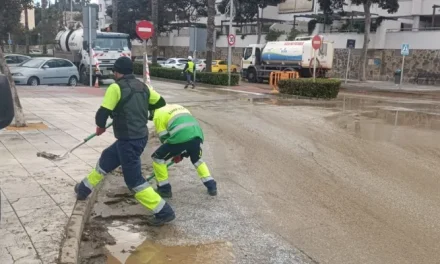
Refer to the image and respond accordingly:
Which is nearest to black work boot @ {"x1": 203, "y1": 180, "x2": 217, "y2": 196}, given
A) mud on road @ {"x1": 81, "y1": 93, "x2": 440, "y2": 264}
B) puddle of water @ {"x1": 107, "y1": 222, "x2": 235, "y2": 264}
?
mud on road @ {"x1": 81, "y1": 93, "x2": 440, "y2": 264}

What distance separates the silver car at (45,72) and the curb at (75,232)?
1613 cm

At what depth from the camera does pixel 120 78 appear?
4.99m

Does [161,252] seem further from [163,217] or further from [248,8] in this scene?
[248,8]

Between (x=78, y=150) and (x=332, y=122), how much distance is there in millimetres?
7811

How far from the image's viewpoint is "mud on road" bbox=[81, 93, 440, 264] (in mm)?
4656

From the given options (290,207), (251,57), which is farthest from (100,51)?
(290,207)

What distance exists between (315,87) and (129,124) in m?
16.9

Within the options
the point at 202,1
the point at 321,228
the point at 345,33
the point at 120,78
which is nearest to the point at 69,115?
the point at 120,78

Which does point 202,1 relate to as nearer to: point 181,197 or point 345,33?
point 345,33

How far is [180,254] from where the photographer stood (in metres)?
4.53

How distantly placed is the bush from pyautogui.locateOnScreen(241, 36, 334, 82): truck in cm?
794

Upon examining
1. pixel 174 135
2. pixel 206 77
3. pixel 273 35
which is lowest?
pixel 206 77

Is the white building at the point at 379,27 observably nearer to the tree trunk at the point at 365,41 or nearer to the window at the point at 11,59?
the tree trunk at the point at 365,41

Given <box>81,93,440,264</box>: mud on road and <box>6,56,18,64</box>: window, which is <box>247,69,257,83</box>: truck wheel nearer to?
<box>6,56,18,64</box>: window
